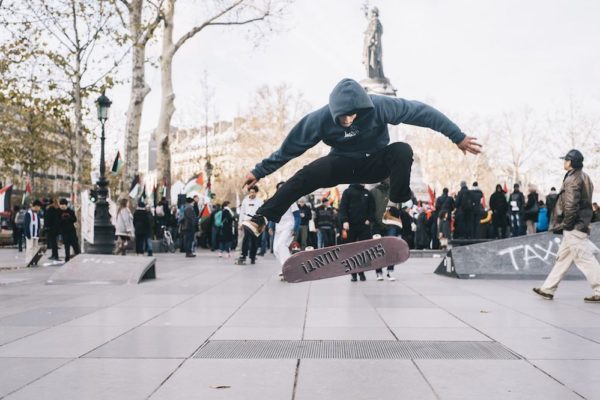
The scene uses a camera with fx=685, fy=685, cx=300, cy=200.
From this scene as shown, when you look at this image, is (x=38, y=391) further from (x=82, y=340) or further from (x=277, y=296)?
(x=277, y=296)

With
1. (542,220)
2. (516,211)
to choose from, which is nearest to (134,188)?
(516,211)

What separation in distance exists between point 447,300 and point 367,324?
2.80 meters

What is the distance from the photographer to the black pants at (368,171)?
507 cm

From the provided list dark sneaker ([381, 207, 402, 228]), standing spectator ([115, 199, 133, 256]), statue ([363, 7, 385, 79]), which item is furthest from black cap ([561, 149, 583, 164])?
statue ([363, 7, 385, 79])

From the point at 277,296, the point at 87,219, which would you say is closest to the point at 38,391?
the point at 277,296

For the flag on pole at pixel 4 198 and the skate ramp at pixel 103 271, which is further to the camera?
the flag on pole at pixel 4 198

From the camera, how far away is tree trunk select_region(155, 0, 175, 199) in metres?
27.1

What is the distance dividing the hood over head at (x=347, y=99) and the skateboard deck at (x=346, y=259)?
1.07 meters

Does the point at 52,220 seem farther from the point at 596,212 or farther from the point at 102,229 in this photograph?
the point at 596,212

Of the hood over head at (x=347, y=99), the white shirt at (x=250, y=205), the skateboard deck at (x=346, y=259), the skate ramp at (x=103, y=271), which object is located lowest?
the skate ramp at (x=103, y=271)

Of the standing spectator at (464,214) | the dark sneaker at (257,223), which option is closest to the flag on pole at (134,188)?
the standing spectator at (464,214)

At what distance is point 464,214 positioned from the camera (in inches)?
815

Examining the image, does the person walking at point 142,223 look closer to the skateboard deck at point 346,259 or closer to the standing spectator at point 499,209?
the standing spectator at point 499,209

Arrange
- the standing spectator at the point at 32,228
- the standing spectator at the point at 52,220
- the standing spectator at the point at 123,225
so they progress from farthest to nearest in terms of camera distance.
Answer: the standing spectator at the point at 123,225, the standing spectator at the point at 52,220, the standing spectator at the point at 32,228
